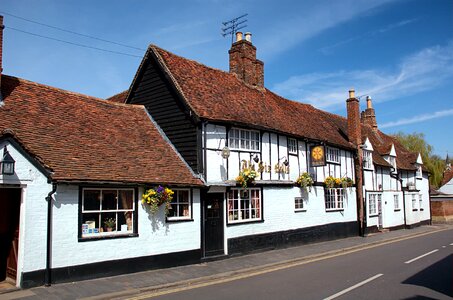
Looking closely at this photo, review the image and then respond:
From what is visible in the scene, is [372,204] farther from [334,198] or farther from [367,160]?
[334,198]

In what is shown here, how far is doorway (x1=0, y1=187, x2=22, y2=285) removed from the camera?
1062 centimetres

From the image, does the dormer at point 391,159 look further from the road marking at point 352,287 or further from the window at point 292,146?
the road marking at point 352,287

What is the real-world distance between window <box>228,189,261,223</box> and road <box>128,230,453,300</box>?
3333 mm

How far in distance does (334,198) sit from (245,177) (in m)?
9.27

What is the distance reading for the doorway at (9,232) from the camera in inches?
418

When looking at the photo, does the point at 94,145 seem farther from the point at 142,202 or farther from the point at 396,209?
the point at 396,209

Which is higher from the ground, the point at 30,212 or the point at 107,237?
the point at 30,212

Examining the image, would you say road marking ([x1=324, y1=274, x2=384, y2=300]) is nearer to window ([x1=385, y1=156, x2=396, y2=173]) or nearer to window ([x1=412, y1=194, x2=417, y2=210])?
window ([x1=385, y1=156, x2=396, y2=173])

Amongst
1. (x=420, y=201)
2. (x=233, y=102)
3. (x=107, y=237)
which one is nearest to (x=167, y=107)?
(x=233, y=102)

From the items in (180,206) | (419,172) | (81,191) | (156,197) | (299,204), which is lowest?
(299,204)

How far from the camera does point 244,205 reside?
1686 cm

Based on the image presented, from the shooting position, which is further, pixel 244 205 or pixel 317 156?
pixel 317 156

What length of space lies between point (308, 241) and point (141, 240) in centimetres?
1056

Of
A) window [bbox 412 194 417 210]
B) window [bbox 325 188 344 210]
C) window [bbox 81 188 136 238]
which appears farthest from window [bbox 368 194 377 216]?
window [bbox 81 188 136 238]
